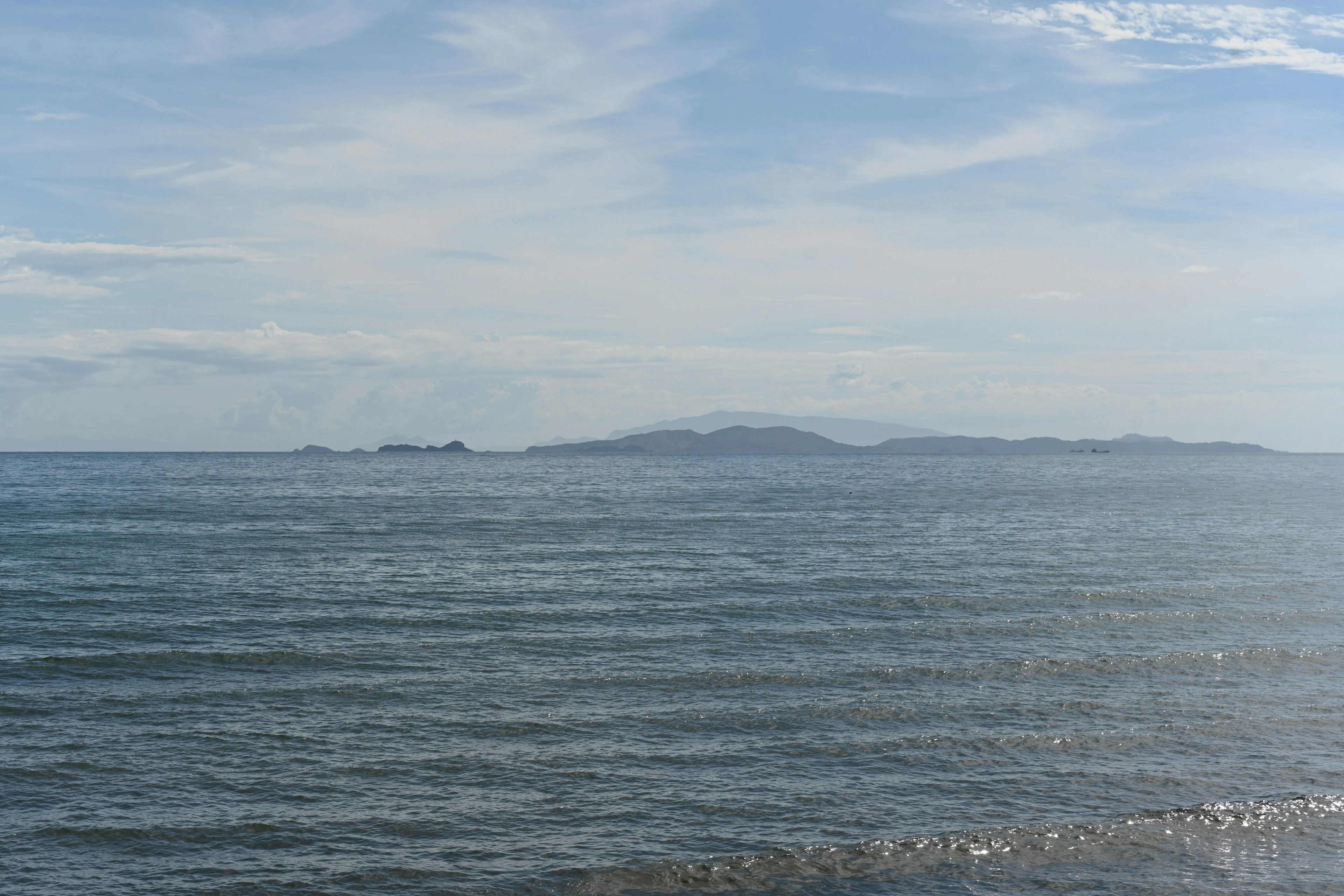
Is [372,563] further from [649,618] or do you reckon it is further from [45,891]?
[45,891]

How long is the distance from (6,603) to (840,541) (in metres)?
40.3

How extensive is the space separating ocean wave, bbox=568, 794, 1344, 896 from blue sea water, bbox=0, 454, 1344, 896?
0.18 feet

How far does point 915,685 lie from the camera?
21.9 metres

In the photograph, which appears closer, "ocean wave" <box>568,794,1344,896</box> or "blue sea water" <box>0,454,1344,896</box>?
"ocean wave" <box>568,794,1344,896</box>

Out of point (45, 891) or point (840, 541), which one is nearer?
point (45, 891)

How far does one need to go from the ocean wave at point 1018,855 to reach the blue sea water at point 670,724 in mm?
56

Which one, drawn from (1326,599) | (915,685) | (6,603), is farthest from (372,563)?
(1326,599)

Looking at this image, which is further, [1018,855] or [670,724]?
[670,724]

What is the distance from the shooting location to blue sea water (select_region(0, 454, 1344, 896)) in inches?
518

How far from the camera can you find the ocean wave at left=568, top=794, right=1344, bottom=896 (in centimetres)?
1252

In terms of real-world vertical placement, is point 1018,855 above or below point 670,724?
below

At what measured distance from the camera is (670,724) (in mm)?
19031

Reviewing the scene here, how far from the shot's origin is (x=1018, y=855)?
13250 millimetres

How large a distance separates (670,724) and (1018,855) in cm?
786
